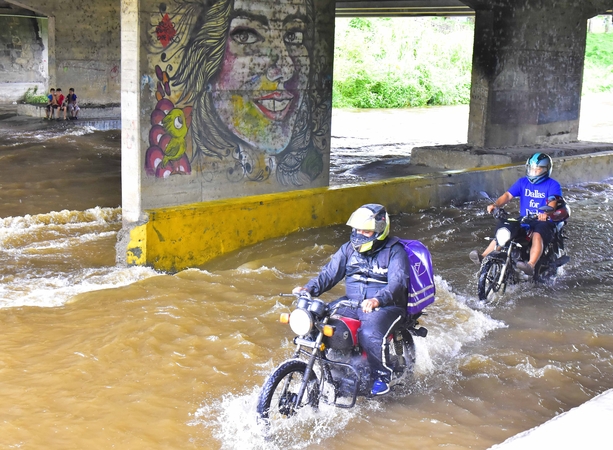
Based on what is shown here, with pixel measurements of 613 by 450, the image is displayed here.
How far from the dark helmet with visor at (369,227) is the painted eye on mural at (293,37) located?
23.4 ft

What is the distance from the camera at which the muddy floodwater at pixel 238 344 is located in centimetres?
579

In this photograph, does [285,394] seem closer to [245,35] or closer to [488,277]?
[488,277]

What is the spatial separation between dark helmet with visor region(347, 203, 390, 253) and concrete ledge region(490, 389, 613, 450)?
6.90ft

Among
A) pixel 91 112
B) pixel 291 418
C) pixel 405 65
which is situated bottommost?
pixel 291 418

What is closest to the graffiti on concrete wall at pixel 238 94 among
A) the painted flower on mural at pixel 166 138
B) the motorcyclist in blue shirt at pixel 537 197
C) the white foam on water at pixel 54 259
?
the painted flower on mural at pixel 166 138

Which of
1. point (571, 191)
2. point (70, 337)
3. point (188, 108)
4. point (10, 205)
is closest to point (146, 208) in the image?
point (188, 108)

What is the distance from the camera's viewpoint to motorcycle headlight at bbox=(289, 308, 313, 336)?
526 centimetres

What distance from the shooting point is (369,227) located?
5.93 meters

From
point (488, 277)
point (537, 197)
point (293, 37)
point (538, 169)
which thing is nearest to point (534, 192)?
point (537, 197)

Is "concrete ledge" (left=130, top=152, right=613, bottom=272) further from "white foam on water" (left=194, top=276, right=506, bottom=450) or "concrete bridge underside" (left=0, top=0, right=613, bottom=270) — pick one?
"white foam on water" (left=194, top=276, right=506, bottom=450)

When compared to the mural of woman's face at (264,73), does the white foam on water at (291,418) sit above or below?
below

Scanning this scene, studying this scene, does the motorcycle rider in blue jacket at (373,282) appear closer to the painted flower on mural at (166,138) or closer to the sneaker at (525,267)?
the sneaker at (525,267)

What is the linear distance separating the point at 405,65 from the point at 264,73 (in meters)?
35.4

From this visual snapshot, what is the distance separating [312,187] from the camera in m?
13.4
